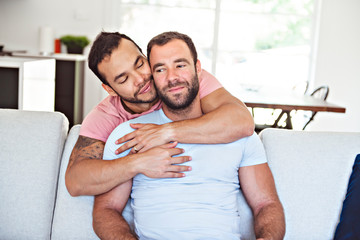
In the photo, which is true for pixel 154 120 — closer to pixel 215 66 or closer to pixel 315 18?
pixel 215 66

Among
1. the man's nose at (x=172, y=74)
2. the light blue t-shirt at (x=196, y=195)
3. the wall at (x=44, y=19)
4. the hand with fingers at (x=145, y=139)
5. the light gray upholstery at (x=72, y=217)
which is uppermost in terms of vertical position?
the wall at (x=44, y=19)

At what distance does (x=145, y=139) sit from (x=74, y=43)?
13.4 ft

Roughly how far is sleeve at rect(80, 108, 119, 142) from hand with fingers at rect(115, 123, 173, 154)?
0.12m

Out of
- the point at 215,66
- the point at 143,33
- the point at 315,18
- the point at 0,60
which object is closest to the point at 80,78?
the point at 143,33

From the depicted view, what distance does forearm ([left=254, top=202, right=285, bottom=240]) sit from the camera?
5.28 ft

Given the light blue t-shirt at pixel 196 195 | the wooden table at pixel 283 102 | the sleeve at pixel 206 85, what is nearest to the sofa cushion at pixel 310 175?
the light blue t-shirt at pixel 196 195

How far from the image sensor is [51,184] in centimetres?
177

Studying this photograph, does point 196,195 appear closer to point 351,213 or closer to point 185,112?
point 185,112

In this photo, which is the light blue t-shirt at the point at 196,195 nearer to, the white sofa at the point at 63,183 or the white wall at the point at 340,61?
the white sofa at the point at 63,183

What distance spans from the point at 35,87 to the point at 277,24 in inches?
144

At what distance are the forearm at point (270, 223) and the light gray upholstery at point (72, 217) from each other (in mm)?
627

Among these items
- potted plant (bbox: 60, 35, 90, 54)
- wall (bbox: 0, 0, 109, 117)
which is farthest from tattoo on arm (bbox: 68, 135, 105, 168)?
wall (bbox: 0, 0, 109, 117)

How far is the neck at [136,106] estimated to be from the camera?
189 centimetres

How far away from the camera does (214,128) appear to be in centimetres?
168
